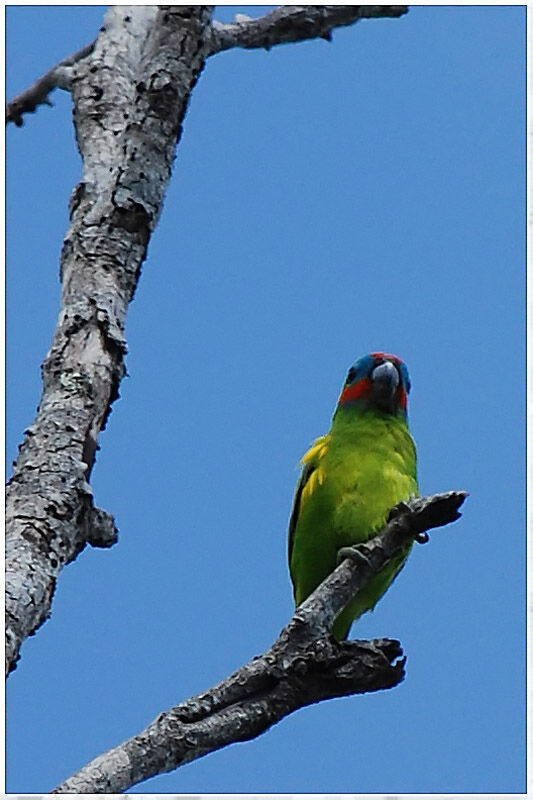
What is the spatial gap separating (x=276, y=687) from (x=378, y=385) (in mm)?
2788

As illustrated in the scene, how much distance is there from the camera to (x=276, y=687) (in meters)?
2.71

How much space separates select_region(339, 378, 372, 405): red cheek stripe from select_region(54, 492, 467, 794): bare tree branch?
2313 mm

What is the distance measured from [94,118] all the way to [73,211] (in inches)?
25.1

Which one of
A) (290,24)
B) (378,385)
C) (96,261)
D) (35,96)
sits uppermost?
(290,24)

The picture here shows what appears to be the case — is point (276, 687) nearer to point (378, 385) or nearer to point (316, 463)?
point (316, 463)

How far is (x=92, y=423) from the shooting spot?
10.2ft

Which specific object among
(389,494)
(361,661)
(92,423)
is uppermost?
(389,494)

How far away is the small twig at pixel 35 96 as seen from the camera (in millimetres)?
4941

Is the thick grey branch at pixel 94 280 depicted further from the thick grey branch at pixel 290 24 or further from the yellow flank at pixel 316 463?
the yellow flank at pixel 316 463

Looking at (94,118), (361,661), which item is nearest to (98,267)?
(94,118)

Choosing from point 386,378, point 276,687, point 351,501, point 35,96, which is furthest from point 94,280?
point 386,378

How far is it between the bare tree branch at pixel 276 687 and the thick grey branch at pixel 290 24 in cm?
269

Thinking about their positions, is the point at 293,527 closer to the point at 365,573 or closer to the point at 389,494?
the point at 389,494

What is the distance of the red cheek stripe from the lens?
5377 mm
